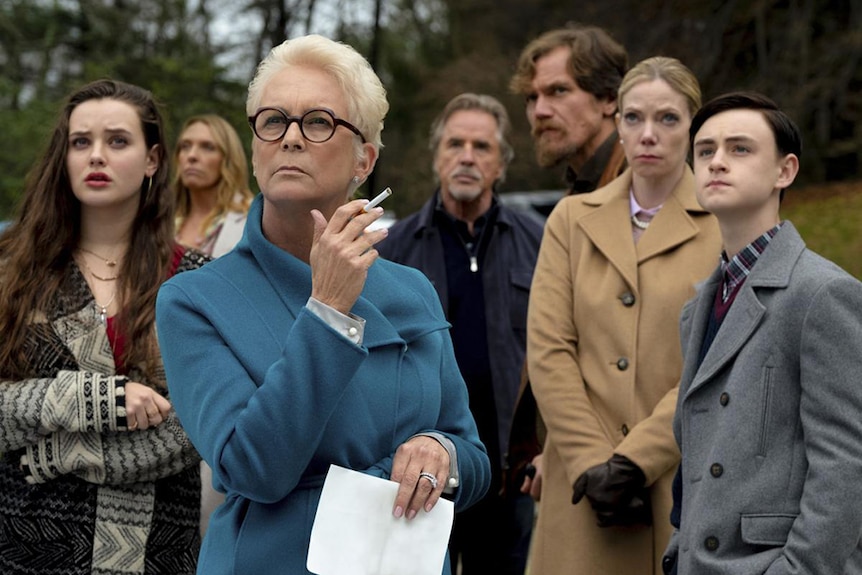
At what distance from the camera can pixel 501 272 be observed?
17.7 ft

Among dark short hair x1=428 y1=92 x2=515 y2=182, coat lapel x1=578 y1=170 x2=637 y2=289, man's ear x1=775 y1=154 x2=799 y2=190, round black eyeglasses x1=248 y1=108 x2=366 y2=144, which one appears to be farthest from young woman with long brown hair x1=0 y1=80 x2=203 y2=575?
dark short hair x1=428 y1=92 x2=515 y2=182

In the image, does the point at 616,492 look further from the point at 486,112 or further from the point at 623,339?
the point at 486,112

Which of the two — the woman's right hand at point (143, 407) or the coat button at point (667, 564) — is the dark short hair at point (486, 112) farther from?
the coat button at point (667, 564)

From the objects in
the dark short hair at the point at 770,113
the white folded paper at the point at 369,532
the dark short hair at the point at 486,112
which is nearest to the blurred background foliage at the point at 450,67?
the dark short hair at the point at 486,112

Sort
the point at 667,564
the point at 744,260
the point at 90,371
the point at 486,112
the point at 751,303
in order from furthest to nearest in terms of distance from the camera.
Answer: the point at 486,112, the point at 90,371, the point at 667,564, the point at 744,260, the point at 751,303

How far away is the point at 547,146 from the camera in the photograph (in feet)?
16.3

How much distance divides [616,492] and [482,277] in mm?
1719

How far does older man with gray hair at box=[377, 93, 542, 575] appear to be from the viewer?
5.17m

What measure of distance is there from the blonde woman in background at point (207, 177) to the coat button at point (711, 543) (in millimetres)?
3914

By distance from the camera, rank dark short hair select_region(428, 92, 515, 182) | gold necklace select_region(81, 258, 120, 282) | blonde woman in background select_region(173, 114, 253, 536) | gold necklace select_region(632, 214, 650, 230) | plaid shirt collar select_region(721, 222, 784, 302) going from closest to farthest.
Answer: plaid shirt collar select_region(721, 222, 784, 302), gold necklace select_region(81, 258, 120, 282), gold necklace select_region(632, 214, 650, 230), dark short hair select_region(428, 92, 515, 182), blonde woman in background select_region(173, 114, 253, 536)

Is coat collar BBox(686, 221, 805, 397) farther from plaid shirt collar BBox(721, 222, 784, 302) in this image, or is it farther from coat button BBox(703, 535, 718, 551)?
coat button BBox(703, 535, 718, 551)

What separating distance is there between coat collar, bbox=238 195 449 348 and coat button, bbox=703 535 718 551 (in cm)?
90

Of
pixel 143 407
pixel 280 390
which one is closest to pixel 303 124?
pixel 280 390

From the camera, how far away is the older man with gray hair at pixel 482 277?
5.17m
